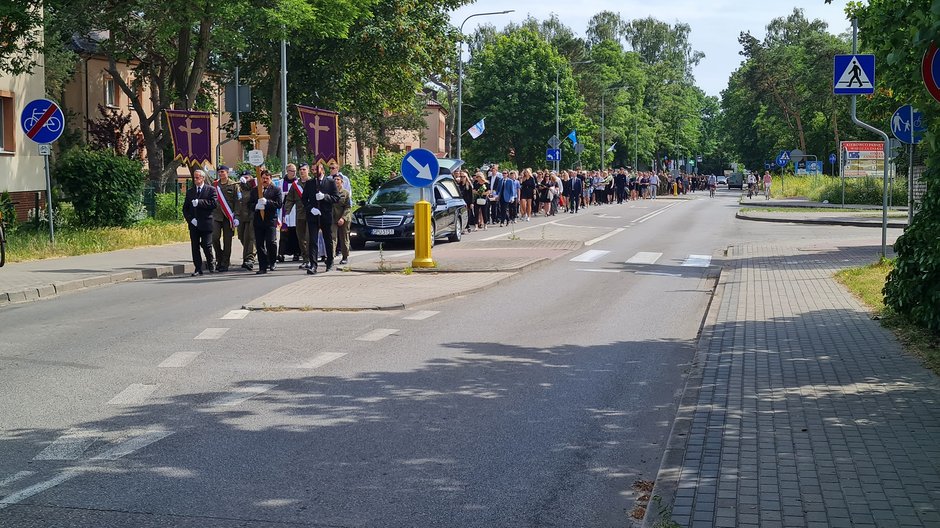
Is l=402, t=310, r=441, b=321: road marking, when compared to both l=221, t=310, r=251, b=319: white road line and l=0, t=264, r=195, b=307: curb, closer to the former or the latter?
l=221, t=310, r=251, b=319: white road line

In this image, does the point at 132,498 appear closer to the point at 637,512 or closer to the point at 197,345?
the point at 637,512

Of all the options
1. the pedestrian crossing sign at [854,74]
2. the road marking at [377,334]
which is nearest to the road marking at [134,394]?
the road marking at [377,334]

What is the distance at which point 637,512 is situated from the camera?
5.49 metres

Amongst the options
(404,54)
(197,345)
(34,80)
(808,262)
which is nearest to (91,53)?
(404,54)

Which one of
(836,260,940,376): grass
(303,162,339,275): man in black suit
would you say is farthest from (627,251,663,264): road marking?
(303,162,339,275): man in black suit

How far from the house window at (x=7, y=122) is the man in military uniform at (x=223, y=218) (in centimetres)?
1065

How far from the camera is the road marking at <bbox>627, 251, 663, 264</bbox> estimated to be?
21.6 m

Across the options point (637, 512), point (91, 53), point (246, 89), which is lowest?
point (637, 512)

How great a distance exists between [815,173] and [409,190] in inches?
1789

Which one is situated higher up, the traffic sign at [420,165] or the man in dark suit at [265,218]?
the traffic sign at [420,165]

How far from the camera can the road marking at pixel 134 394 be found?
26.3 ft

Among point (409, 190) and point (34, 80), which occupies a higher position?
point (34, 80)

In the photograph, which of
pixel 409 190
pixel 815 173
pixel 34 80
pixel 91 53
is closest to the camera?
pixel 409 190

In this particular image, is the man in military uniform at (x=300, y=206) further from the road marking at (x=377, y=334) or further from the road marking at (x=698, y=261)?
the road marking at (x=377, y=334)
